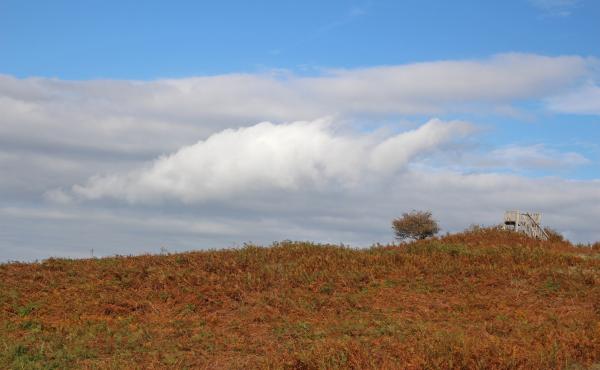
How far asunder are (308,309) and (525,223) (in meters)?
24.8

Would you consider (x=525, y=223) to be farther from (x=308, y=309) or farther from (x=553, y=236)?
(x=308, y=309)

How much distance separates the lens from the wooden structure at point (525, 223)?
38531 mm

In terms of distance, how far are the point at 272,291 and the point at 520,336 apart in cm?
909

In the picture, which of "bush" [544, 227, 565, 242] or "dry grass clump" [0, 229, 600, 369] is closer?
"dry grass clump" [0, 229, 600, 369]

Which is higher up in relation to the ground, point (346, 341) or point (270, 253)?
point (270, 253)

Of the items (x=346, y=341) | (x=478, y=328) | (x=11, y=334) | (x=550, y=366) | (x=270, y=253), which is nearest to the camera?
(x=550, y=366)

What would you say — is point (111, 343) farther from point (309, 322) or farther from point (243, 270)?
point (243, 270)

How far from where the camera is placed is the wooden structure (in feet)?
126

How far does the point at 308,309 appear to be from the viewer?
1877cm

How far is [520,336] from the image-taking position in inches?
544

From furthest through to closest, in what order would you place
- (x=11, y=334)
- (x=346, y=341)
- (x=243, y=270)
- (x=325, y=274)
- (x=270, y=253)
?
(x=270, y=253), (x=243, y=270), (x=325, y=274), (x=11, y=334), (x=346, y=341)

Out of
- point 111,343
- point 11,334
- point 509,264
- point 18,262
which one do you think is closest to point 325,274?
point 509,264

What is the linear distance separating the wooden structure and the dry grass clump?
1009 cm

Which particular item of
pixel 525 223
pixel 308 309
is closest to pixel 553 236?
pixel 525 223
